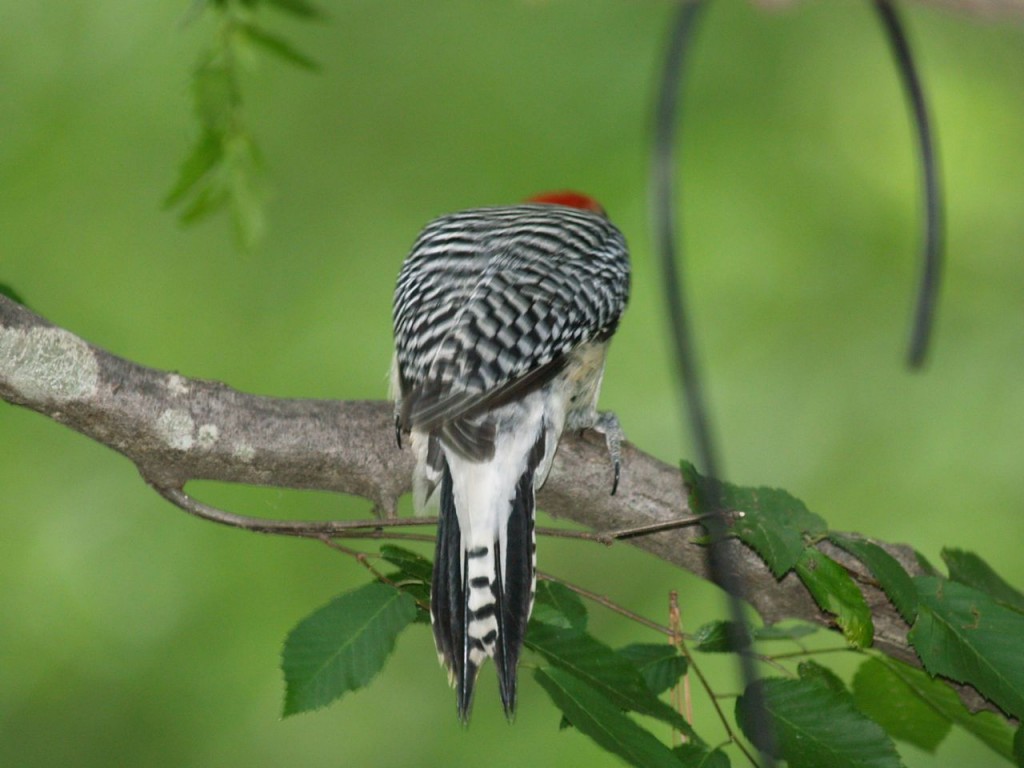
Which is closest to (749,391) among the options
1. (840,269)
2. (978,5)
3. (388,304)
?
(840,269)

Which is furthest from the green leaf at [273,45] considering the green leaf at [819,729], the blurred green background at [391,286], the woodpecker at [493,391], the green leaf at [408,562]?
the blurred green background at [391,286]

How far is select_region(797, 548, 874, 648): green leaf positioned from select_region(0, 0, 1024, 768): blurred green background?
7.91ft

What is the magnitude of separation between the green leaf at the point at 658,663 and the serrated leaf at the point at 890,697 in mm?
387

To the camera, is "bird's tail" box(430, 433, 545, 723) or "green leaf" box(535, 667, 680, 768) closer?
"green leaf" box(535, 667, 680, 768)

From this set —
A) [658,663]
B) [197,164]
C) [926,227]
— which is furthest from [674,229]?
[197,164]

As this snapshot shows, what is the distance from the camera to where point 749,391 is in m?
4.62

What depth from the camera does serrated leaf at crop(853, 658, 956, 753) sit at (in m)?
2.07

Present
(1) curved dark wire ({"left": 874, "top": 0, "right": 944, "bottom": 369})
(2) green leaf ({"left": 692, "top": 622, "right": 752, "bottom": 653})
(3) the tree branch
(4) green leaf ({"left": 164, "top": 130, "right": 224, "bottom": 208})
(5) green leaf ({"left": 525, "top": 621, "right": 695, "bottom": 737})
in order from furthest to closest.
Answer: (4) green leaf ({"left": 164, "top": 130, "right": 224, "bottom": 208}), (3) the tree branch, (2) green leaf ({"left": 692, "top": 622, "right": 752, "bottom": 653}), (5) green leaf ({"left": 525, "top": 621, "right": 695, "bottom": 737}), (1) curved dark wire ({"left": 874, "top": 0, "right": 944, "bottom": 369})

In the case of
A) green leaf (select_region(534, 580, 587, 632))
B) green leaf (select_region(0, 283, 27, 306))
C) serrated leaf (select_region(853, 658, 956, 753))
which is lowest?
serrated leaf (select_region(853, 658, 956, 753))

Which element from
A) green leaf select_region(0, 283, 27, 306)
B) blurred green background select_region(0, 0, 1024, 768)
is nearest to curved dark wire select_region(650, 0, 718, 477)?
green leaf select_region(0, 283, 27, 306)

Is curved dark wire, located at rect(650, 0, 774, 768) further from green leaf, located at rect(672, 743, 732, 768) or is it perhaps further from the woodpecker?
the woodpecker

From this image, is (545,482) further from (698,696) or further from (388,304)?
(388,304)

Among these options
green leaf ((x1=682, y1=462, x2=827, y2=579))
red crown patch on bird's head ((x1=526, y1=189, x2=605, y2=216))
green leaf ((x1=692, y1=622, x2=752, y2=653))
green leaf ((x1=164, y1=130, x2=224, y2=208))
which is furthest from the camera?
red crown patch on bird's head ((x1=526, y1=189, x2=605, y2=216))

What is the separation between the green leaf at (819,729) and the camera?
5.55ft
